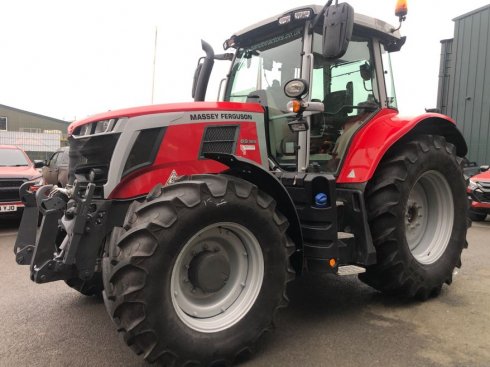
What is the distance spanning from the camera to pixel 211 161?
318cm

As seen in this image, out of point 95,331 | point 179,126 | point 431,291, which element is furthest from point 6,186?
point 431,291

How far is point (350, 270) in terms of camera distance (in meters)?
3.46

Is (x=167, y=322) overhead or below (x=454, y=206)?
below

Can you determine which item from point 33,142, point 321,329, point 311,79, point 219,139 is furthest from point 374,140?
point 33,142

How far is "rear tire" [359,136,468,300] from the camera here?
3.57m

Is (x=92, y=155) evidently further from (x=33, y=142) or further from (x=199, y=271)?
(x=33, y=142)

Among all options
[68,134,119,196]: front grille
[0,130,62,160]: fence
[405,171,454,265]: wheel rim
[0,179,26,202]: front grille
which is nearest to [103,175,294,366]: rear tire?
[68,134,119,196]: front grille

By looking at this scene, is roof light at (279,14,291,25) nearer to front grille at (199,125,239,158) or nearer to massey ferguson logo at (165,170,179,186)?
front grille at (199,125,239,158)

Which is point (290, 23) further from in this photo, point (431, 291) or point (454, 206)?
point (431, 291)

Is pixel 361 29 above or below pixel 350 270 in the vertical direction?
above

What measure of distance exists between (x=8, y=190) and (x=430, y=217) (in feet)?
23.9

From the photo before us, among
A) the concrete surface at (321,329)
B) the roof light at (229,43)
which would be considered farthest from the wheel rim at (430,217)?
the roof light at (229,43)

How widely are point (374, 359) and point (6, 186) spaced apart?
7511mm

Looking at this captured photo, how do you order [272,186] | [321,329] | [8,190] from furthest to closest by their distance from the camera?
[8,190] → [321,329] → [272,186]
